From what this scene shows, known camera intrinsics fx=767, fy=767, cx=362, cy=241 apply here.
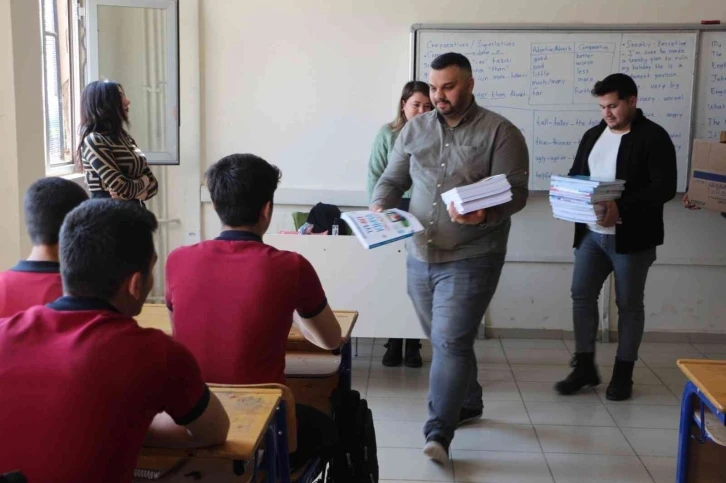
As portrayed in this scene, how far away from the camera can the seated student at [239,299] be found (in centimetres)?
187

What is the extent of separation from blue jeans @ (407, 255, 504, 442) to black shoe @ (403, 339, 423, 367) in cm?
130

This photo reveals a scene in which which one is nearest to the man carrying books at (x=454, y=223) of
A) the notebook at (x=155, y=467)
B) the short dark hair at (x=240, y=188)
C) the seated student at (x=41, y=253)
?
the short dark hair at (x=240, y=188)

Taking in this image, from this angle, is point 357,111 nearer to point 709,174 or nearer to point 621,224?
point 621,224

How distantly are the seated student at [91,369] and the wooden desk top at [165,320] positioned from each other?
99 cm

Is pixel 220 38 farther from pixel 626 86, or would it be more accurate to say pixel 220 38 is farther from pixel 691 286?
pixel 691 286

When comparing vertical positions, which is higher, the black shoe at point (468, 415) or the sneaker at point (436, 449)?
the sneaker at point (436, 449)

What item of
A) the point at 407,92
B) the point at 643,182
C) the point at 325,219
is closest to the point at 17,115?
the point at 325,219

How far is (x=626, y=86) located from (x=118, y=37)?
2.97m

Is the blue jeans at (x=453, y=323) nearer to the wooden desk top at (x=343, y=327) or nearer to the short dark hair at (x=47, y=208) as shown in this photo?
the wooden desk top at (x=343, y=327)

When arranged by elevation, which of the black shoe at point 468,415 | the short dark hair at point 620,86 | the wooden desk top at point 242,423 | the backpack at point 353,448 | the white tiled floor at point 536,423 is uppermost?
the short dark hair at point 620,86

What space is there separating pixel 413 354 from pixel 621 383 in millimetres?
1137

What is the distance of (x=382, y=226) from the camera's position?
2.71m

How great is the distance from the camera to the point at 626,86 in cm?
359

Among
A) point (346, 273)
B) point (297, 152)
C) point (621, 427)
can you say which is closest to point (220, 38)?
point (297, 152)
